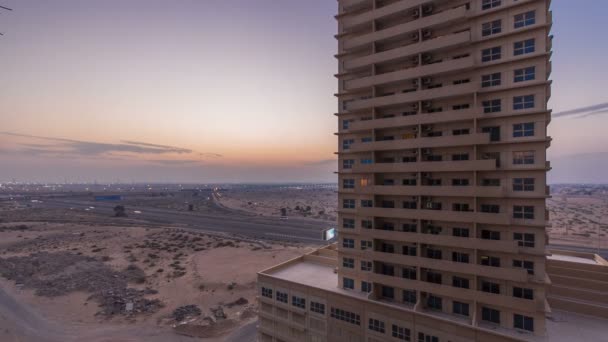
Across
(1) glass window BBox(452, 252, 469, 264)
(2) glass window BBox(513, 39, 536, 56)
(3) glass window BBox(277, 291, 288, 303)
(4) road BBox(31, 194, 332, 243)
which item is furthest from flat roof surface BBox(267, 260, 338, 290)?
(4) road BBox(31, 194, 332, 243)

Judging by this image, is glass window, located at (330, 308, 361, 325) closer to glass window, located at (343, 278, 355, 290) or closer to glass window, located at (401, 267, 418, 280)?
glass window, located at (343, 278, 355, 290)

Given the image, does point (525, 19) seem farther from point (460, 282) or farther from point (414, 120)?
point (460, 282)

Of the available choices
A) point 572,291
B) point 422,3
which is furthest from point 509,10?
point 572,291

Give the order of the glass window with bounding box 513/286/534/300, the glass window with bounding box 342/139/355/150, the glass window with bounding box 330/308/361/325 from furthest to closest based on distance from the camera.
→ the glass window with bounding box 342/139/355/150, the glass window with bounding box 330/308/361/325, the glass window with bounding box 513/286/534/300

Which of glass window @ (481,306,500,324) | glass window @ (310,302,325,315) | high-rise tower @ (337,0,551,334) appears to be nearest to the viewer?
high-rise tower @ (337,0,551,334)

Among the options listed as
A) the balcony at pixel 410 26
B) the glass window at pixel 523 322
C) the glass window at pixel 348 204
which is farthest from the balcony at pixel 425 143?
the glass window at pixel 523 322

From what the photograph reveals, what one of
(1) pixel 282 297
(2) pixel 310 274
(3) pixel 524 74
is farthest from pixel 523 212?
(1) pixel 282 297
